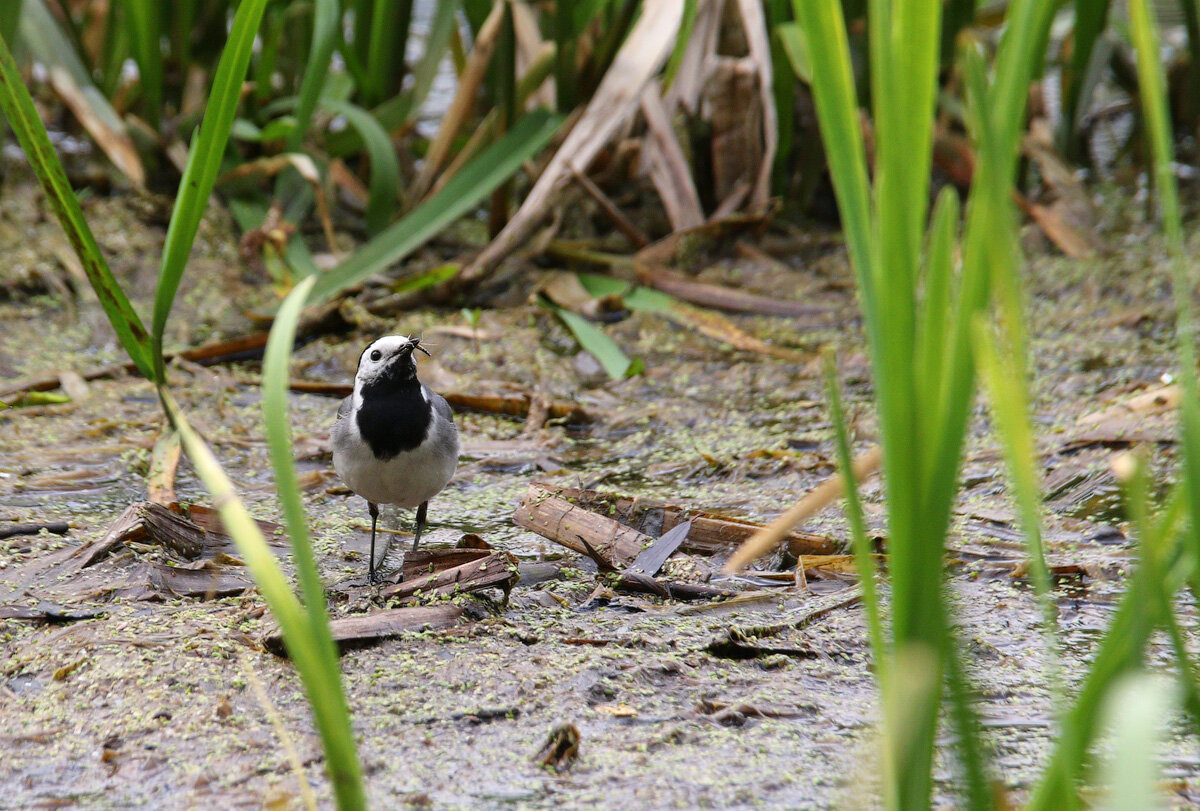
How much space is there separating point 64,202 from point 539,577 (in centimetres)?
169

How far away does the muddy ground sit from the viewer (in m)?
2.28

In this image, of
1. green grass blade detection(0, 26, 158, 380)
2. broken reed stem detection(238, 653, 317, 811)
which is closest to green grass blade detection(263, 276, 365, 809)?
broken reed stem detection(238, 653, 317, 811)

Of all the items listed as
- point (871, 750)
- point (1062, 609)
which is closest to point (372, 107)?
point (1062, 609)

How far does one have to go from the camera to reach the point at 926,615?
4.69ft

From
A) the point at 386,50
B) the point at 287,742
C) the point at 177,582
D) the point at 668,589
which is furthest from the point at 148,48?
the point at 287,742

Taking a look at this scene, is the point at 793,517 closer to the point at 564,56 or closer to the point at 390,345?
the point at 390,345

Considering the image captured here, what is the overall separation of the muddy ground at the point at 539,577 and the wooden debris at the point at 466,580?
0.21ft

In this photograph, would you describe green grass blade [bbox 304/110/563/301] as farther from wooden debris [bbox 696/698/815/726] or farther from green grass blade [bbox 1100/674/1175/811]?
green grass blade [bbox 1100/674/1175/811]

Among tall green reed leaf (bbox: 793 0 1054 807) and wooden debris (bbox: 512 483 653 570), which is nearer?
tall green reed leaf (bbox: 793 0 1054 807)

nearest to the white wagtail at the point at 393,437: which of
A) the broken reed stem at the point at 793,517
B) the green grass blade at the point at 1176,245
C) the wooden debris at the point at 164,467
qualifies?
the wooden debris at the point at 164,467

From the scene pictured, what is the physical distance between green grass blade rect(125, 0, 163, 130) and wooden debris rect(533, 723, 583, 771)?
4.46 metres

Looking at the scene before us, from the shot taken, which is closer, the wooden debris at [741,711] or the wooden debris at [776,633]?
the wooden debris at [741,711]

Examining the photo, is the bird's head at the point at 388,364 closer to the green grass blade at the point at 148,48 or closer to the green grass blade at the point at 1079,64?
the green grass blade at the point at 148,48

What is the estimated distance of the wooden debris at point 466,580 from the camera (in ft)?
10.1
